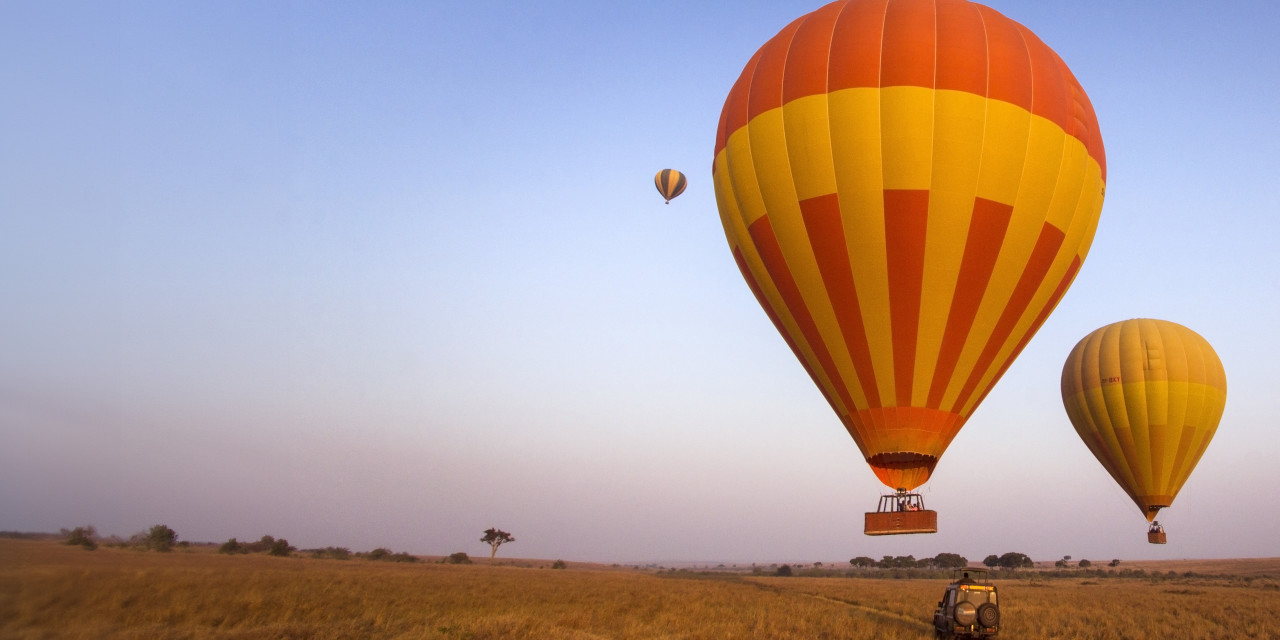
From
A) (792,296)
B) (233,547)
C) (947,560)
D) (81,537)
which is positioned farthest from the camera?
(947,560)

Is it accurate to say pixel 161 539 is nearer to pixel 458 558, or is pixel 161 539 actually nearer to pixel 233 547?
pixel 233 547

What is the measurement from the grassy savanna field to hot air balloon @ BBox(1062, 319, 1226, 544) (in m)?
4.86

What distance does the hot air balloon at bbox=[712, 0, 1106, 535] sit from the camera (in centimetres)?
1583

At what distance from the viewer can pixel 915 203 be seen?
15.8 metres

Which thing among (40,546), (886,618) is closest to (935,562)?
(886,618)

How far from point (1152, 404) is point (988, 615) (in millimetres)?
20329

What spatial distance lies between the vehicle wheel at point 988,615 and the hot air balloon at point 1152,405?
779 inches

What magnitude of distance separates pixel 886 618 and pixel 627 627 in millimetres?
8415

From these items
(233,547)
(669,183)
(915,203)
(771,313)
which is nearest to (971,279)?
(915,203)

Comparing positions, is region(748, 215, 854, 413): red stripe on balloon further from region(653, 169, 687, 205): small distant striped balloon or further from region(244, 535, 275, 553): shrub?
region(244, 535, 275, 553): shrub

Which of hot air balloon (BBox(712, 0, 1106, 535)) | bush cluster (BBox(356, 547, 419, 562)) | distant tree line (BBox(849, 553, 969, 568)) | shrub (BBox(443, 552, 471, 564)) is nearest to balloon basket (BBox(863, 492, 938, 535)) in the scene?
hot air balloon (BBox(712, 0, 1106, 535))

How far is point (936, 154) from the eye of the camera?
15719mm

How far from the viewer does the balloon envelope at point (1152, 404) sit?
29.0 meters

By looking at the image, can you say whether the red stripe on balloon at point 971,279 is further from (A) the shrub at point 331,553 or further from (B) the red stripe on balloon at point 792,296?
(A) the shrub at point 331,553
